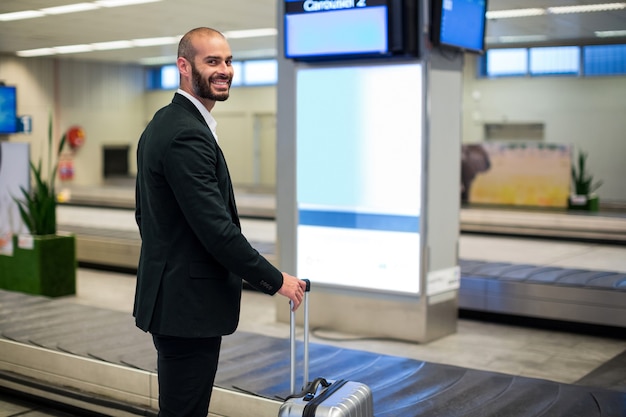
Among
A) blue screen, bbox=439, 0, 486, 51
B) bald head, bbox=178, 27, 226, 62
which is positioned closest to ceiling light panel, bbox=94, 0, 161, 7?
blue screen, bbox=439, 0, 486, 51

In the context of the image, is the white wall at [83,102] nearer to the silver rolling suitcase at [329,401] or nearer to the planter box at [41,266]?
the planter box at [41,266]

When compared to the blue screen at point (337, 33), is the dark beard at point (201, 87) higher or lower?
lower

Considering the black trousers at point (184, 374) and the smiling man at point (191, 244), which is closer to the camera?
the smiling man at point (191, 244)

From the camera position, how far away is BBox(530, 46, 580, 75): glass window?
1753cm

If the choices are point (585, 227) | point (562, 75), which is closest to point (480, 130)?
point (562, 75)

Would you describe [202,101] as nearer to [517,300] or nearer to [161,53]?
[517,300]

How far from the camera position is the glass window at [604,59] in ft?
55.6

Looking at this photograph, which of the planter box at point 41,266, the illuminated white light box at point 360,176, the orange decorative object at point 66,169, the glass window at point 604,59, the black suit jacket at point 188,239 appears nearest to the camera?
the black suit jacket at point 188,239

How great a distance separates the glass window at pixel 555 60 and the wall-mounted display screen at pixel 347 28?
41.9 feet

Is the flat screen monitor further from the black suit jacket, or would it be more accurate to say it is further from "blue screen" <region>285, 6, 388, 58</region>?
the black suit jacket

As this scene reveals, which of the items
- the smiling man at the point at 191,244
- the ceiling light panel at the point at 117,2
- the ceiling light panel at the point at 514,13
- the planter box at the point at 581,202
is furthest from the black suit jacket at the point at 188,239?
the planter box at the point at 581,202

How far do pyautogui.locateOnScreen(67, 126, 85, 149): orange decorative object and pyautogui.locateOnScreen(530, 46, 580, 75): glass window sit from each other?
12912 millimetres

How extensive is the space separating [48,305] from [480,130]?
564 inches

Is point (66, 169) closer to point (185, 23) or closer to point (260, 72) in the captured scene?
point (260, 72)
